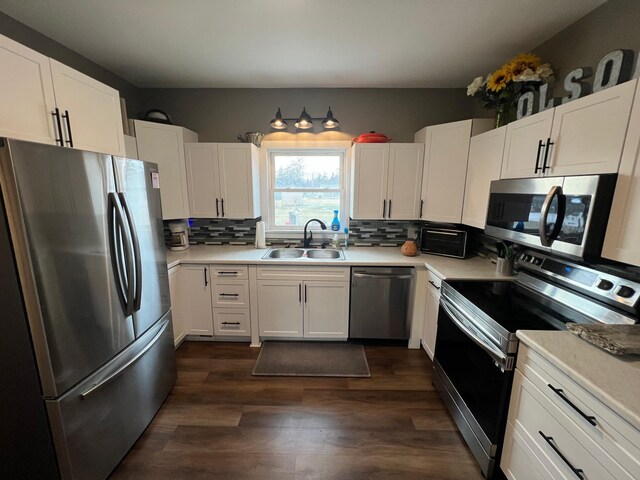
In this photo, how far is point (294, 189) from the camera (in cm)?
308

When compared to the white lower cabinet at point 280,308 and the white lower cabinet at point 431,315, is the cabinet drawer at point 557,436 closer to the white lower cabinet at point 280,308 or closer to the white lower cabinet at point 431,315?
the white lower cabinet at point 431,315

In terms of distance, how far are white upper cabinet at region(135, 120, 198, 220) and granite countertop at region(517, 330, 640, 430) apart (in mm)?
2892

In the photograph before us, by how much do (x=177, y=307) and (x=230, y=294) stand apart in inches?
19.1

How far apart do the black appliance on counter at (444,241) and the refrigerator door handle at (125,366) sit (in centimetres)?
240

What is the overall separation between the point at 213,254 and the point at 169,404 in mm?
1291

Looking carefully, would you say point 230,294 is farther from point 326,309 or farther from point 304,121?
point 304,121

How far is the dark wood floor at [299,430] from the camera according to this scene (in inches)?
58.2

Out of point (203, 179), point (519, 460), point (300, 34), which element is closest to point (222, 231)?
point (203, 179)

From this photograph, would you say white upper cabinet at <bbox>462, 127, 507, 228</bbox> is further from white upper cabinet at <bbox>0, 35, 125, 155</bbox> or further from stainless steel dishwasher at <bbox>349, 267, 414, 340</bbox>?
white upper cabinet at <bbox>0, 35, 125, 155</bbox>

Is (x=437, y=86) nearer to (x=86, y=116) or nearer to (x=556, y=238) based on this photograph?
(x=556, y=238)

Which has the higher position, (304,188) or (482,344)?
(304,188)

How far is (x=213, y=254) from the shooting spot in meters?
2.65

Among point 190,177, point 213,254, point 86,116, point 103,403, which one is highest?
point 86,116

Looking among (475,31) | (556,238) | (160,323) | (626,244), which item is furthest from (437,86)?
(160,323)
